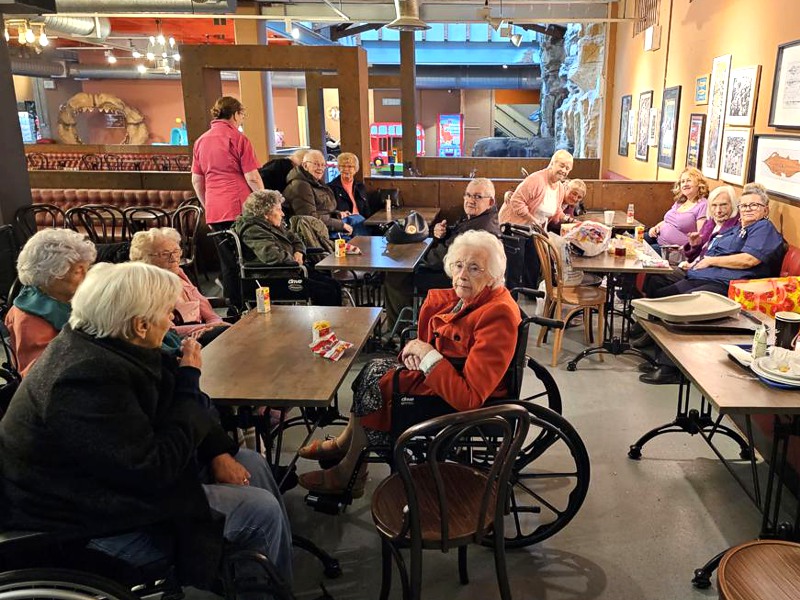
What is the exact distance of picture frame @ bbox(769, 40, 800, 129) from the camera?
3.91 meters

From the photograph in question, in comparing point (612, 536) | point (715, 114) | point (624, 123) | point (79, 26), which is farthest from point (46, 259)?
point (79, 26)

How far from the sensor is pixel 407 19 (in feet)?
18.5

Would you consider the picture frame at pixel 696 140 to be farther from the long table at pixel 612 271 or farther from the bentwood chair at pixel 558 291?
the bentwood chair at pixel 558 291

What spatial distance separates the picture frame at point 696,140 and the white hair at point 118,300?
5408 mm

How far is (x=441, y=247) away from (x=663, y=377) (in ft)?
5.24

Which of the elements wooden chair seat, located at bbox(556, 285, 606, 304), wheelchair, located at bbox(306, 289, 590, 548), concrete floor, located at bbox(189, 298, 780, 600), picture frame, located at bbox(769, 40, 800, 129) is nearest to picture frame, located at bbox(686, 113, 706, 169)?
picture frame, located at bbox(769, 40, 800, 129)

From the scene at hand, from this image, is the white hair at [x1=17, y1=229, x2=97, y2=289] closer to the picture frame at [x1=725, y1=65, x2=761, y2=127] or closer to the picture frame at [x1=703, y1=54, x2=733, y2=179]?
the picture frame at [x1=725, y1=65, x2=761, y2=127]

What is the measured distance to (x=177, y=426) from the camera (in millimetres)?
1568

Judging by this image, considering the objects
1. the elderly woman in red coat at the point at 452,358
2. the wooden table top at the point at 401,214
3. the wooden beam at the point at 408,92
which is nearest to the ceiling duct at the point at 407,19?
the wooden table top at the point at 401,214

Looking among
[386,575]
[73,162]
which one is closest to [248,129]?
[73,162]

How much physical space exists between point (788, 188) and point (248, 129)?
286 inches

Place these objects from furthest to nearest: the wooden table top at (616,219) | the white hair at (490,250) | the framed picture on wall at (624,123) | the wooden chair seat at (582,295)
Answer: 1. the framed picture on wall at (624,123)
2. the wooden table top at (616,219)
3. the wooden chair seat at (582,295)
4. the white hair at (490,250)

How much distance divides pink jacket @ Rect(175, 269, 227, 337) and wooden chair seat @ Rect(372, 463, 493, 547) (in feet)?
4.72

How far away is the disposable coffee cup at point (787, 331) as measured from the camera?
215 centimetres
